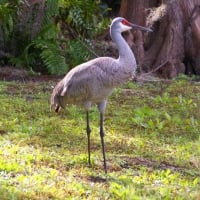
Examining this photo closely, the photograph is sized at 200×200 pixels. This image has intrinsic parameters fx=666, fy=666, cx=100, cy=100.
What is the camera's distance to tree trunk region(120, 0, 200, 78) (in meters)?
14.3

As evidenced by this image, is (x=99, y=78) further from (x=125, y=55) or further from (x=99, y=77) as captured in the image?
(x=125, y=55)

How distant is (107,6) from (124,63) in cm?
1326

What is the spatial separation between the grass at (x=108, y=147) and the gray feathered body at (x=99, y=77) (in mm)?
718

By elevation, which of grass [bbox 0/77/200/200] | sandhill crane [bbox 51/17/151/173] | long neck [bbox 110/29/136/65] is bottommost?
grass [bbox 0/77/200/200]

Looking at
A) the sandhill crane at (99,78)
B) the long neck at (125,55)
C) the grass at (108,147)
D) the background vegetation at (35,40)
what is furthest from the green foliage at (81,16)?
the long neck at (125,55)

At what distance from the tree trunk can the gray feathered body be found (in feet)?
23.2

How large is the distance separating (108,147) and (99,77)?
4.42ft

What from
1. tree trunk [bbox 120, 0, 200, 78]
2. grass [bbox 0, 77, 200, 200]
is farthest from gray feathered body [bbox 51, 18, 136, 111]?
tree trunk [bbox 120, 0, 200, 78]

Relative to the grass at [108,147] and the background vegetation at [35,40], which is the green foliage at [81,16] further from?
the grass at [108,147]

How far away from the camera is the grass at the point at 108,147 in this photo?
626cm

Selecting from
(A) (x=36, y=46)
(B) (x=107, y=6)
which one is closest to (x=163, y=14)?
(A) (x=36, y=46)

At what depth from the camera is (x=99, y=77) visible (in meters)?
7.08

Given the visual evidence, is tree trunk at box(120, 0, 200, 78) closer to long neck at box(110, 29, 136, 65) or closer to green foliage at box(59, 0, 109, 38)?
green foliage at box(59, 0, 109, 38)

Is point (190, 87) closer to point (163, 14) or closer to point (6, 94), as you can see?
point (163, 14)
